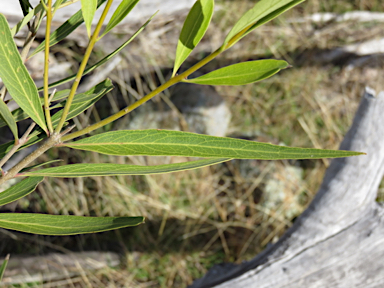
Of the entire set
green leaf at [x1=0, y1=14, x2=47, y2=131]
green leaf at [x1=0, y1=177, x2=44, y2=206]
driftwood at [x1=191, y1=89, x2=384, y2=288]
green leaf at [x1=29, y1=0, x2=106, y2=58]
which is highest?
green leaf at [x1=29, y1=0, x2=106, y2=58]

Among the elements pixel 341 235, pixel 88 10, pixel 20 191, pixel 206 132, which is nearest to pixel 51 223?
pixel 20 191

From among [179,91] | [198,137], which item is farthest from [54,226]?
[179,91]

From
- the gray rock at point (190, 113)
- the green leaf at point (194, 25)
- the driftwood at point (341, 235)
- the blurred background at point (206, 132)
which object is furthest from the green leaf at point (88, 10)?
the gray rock at point (190, 113)

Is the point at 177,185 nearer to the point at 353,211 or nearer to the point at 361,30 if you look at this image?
the point at 353,211

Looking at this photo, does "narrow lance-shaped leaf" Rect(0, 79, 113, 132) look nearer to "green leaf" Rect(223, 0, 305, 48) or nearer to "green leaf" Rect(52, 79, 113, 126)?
"green leaf" Rect(52, 79, 113, 126)

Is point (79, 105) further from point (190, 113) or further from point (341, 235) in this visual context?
point (190, 113)

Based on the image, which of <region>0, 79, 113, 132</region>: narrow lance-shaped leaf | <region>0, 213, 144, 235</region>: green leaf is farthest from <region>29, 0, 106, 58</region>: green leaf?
<region>0, 213, 144, 235</region>: green leaf
